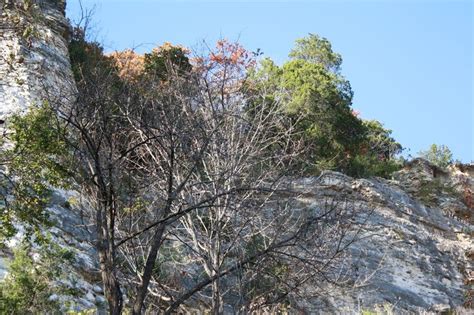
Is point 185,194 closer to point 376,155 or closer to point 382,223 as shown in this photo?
point 382,223

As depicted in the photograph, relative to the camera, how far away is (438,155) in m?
28.5

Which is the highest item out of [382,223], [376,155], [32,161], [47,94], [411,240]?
[376,155]

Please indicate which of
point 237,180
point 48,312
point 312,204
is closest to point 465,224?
point 312,204

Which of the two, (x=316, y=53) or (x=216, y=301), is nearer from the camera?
(x=216, y=301)

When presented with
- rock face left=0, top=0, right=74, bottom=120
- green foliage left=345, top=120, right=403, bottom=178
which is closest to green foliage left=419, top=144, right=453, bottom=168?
green foliage left=345, top=120, right=403, bottom=178

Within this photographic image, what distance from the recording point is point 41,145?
606 centimetres

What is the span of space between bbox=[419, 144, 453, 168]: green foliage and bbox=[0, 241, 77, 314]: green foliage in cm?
2362

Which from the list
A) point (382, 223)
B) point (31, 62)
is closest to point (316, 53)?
point (382, 223)

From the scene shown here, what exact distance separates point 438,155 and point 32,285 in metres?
24.9

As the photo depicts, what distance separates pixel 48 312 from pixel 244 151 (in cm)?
460

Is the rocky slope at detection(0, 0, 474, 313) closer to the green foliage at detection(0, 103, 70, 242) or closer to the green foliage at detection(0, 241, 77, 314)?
the green foliage at detection(0, 241, 77, 314)

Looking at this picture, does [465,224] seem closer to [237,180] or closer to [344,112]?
[344,112]

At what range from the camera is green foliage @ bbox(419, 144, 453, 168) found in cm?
2796

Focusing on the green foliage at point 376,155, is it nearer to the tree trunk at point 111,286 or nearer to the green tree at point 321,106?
the green tree at point 321,106
